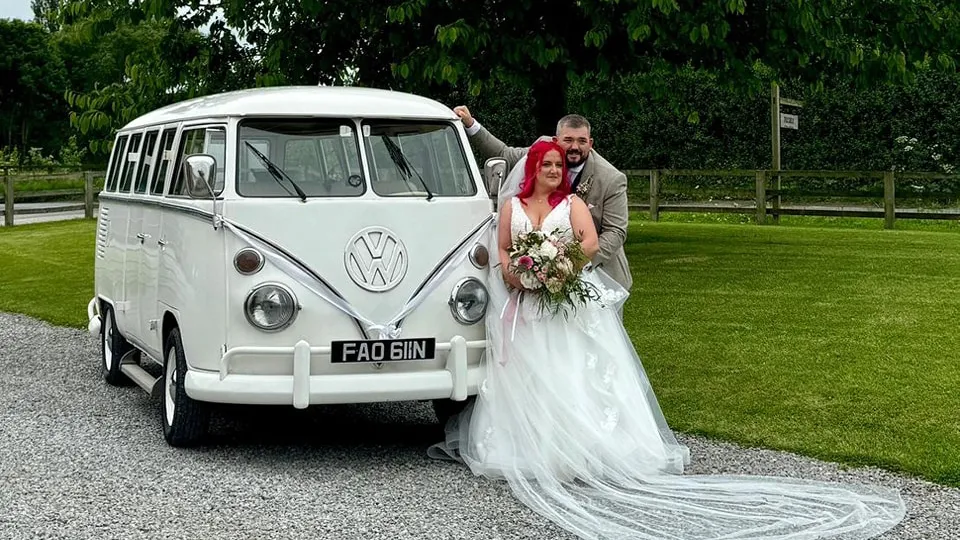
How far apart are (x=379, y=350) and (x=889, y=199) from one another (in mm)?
18819

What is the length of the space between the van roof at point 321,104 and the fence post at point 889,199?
17573 mm

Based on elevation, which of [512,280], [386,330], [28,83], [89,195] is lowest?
[386,330]

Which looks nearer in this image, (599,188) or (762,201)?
(599,188)

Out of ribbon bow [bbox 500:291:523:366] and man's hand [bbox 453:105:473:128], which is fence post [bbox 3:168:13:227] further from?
ribbon bow [bbox 500:291:523:366]

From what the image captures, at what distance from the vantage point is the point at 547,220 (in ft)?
25.7

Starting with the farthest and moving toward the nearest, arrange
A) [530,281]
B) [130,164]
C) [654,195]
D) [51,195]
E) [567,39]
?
[51,195] → [654,195] → [567,39] → [130,164] → [530,281]

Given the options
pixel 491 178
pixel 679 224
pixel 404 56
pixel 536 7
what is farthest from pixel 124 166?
pixel 679 224

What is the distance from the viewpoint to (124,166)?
1016 cm

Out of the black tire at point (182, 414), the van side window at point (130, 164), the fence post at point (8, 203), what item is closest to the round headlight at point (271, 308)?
the black tire at point (182, 414)

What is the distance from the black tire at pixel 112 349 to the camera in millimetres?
10422

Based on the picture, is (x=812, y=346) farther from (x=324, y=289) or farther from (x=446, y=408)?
(x=324, y=289)

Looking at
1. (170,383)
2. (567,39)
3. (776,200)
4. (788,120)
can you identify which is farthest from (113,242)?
(776,200)

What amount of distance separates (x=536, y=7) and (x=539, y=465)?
32.2 feet

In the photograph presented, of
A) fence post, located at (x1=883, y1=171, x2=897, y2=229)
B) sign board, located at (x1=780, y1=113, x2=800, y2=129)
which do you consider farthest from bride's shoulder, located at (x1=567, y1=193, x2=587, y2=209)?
sign board, located at (x1=780, y1=113, x2=800, y2=129)
